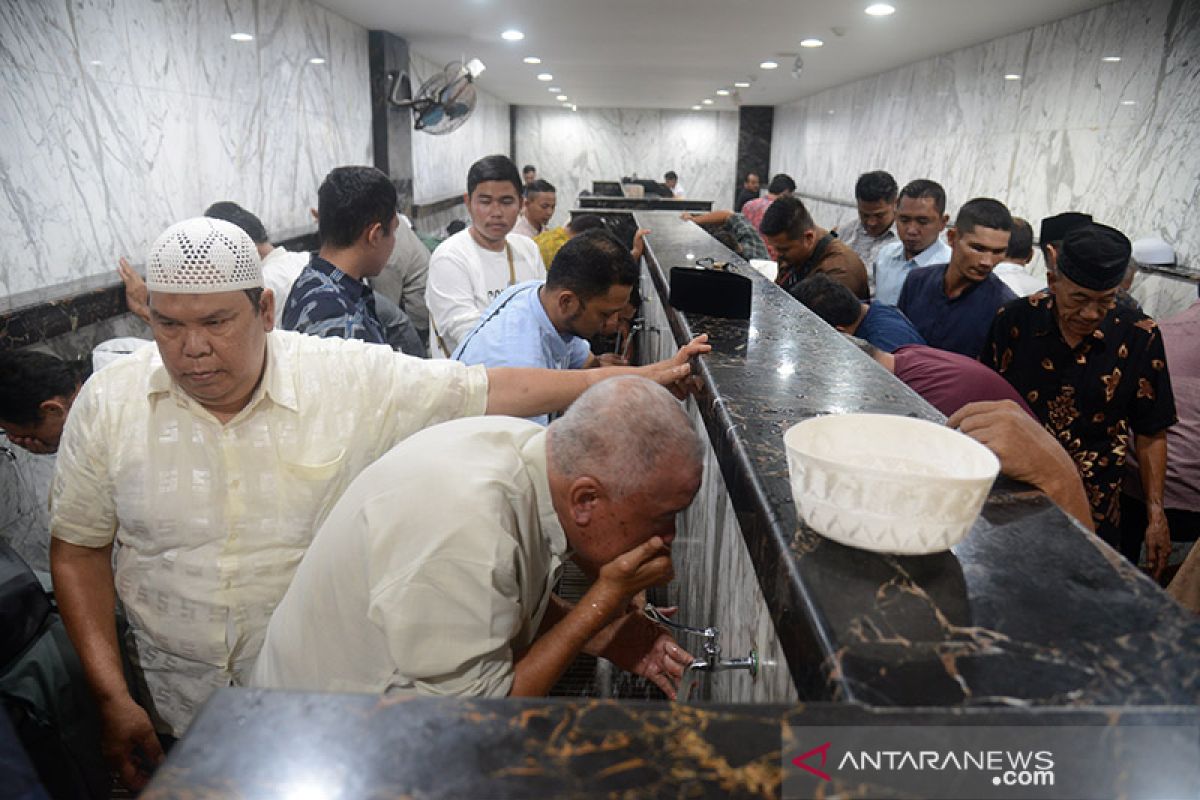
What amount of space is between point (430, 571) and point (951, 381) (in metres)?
1.79

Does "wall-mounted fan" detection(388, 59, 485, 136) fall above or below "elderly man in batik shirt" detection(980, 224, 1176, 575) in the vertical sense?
above

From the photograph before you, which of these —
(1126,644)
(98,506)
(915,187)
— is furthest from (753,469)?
(915,187)

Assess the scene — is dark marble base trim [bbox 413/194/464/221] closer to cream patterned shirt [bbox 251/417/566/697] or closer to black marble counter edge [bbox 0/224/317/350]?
black marble counter edge [bbox 0/224/317/350]

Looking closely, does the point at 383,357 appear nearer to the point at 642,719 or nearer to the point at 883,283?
the point at 642,719

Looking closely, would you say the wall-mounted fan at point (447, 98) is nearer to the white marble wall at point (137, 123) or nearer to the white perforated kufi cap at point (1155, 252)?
the white marble wall at point (137, 123)

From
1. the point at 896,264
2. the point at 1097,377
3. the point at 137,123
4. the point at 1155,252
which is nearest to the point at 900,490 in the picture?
the point at 1097,377

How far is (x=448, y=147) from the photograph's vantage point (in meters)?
13.8

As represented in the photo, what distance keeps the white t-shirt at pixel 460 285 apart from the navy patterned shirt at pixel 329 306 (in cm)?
103

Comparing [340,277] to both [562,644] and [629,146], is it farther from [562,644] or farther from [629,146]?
[629,146]

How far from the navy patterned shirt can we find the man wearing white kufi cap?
811mm

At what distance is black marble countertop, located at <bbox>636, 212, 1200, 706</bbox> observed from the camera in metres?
0.83

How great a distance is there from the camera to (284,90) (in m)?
6.84

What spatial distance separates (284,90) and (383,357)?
5.95 m

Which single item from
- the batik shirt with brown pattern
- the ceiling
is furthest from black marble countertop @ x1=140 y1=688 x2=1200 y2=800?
the ceiling
